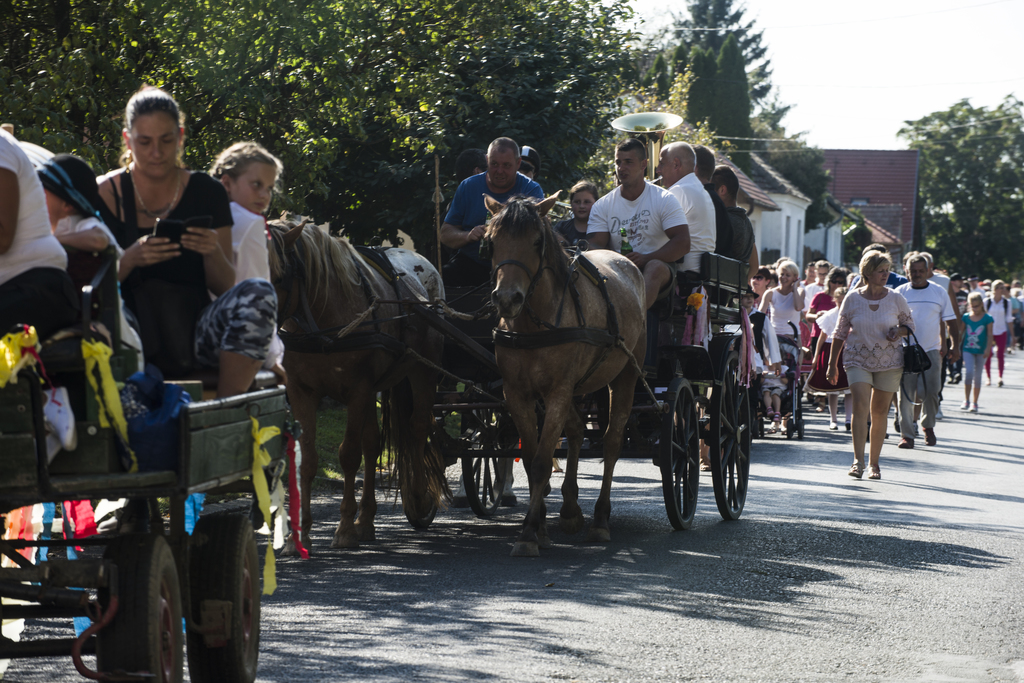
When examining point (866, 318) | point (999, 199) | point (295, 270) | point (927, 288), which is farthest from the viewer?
point (999, 199)

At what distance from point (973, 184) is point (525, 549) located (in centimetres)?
9992

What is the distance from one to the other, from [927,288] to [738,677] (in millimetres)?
11177

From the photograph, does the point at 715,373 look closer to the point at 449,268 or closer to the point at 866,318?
the point at 449,268

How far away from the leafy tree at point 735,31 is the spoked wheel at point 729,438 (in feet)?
239

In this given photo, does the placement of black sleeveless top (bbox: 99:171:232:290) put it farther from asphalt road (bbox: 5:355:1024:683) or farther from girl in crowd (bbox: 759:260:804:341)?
girl in crowd (bbox: 759:260:804:341)

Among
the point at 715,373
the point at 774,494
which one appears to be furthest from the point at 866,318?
the point at 715,373

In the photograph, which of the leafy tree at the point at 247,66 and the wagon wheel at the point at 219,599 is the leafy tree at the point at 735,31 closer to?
the leafy tree at the point at 247,66

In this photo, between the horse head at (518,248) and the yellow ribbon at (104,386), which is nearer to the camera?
the yellow ribbon at (104,386)

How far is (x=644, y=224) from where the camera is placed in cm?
935

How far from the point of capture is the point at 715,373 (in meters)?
9.67

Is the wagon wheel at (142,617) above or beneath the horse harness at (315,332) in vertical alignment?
beneath

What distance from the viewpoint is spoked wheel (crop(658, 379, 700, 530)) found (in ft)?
28.4

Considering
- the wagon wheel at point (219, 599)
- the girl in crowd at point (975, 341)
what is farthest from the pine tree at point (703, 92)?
the wagon wheel at point (219, 599)

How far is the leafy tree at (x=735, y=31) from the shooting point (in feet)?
263
